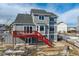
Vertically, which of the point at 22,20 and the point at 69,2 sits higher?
the point at 69,2

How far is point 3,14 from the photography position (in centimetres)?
382

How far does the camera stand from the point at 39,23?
12.7 ft

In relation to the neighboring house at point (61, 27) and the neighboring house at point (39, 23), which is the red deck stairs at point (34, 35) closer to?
the neighboring house at point (39, 23)

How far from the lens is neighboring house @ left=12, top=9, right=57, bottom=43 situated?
3859mm

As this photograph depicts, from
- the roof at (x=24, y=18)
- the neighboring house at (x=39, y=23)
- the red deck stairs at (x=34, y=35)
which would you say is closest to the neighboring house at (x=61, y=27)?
the neighboring house at (x=39, y=23)

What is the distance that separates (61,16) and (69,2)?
0.76 ft

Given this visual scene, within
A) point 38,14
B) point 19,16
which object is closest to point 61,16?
point 38,14

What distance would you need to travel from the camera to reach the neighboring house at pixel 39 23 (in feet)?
12.7

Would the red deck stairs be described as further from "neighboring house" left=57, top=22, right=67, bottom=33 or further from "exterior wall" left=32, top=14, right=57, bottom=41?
"neighboring house" left=57, top=22, right=67, bottom=33

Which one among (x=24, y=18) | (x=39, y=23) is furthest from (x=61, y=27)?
(x=24, y=18)

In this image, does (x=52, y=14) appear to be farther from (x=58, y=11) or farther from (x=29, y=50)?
(x=29, y=50)

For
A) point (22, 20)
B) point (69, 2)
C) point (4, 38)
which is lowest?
point (4, 38)

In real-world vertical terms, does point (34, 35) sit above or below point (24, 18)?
below

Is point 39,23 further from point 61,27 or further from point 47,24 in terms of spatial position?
point 61,27
